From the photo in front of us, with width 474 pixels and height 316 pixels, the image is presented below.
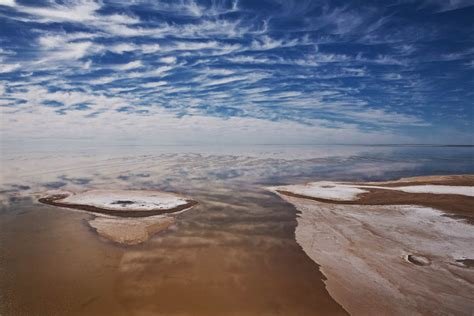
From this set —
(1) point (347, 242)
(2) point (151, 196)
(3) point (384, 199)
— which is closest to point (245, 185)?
(2) point (151, 196)


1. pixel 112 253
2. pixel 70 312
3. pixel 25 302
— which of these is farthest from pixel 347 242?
pixel 25 302

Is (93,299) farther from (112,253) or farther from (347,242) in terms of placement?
(347,242)

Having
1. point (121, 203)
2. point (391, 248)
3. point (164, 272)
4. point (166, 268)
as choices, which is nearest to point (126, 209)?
point (121, 203)

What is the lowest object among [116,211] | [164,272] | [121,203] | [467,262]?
[164,272]

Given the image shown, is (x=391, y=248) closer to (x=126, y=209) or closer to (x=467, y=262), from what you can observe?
(x=467, y=262)

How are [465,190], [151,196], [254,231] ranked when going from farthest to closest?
[465,190], [151,196], [254,231]

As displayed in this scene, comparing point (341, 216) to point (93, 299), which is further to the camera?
point (341, 216)

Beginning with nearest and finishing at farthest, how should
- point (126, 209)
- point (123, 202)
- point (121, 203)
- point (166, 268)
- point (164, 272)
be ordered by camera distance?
point (164, 272) → point (166, 268) → point (126, 209) → point (121, 203) → point (123, 202)

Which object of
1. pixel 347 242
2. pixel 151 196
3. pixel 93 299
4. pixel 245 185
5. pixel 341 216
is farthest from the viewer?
pixel 245 185
